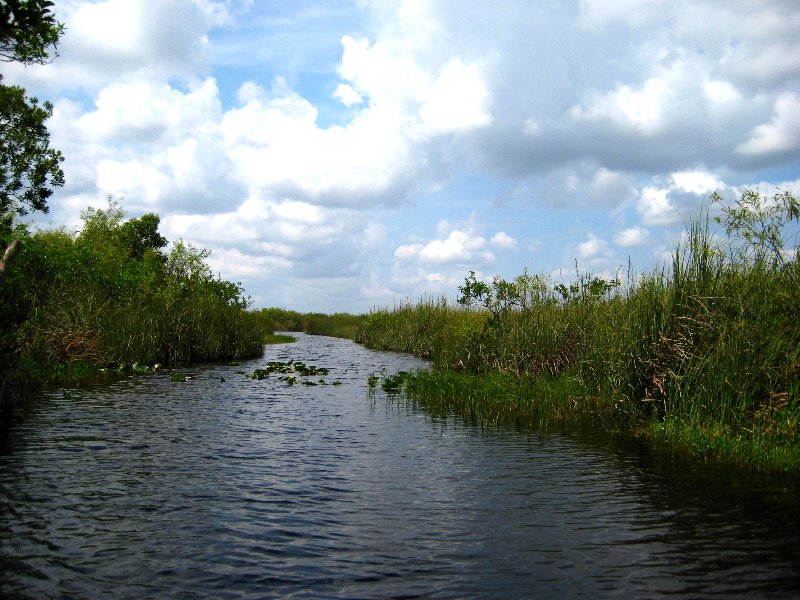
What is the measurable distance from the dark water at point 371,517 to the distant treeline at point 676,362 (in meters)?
1.07

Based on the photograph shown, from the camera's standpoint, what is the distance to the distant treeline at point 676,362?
9.54m

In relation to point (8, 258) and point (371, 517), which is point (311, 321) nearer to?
point (8, 258)

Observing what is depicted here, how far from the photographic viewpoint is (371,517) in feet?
23.7

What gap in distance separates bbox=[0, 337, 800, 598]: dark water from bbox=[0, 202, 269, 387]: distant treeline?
528cm

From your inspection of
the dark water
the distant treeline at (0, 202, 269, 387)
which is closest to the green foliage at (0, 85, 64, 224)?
the distant treeline at (0, 202, 269, 387)

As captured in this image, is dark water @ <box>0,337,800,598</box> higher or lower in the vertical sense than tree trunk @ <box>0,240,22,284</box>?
lower

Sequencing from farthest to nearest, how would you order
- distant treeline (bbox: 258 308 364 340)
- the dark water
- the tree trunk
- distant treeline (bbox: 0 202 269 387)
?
1. distant treeline (bbox: 258 308 364 340)
2. distant treeline (bbox: 0 202 269 387)
3. the tree trunk
4. the dark water

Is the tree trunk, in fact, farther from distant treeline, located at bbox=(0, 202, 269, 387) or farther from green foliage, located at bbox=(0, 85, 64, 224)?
green foliage, located at bbox=(0, 85, 64, 224)

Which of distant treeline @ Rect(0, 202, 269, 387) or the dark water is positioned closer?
the dark water

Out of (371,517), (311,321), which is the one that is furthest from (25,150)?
(311,321)

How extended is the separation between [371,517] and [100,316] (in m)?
17.9

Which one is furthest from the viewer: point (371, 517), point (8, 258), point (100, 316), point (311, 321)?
point (311, 321)

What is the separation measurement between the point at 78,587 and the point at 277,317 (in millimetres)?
67809

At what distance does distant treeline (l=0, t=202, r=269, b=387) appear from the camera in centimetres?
1703
